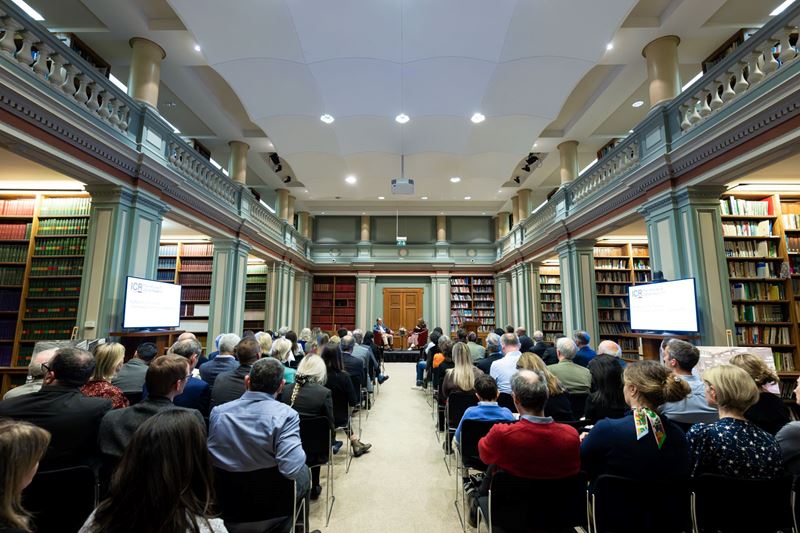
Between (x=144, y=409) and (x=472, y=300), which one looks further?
(x=472, y=300)

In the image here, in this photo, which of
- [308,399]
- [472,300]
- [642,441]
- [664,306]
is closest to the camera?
[642,441]

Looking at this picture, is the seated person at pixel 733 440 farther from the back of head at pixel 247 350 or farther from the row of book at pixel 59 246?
the row of book at pixel 59 246

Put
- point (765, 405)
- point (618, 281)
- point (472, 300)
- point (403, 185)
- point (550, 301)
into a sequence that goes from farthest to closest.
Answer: point (472, 300) → point (550, 301) → point (618, 281) → point (403, 185) → point (765, 405)

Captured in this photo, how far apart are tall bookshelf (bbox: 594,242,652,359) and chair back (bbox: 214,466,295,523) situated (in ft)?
26.2

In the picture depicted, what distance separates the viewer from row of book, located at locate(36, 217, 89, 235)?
546 cm

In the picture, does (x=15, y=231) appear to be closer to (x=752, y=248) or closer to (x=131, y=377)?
(x=131, y=377)

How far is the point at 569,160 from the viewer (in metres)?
8.35

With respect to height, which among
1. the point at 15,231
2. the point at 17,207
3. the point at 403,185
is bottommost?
the point at 15,231

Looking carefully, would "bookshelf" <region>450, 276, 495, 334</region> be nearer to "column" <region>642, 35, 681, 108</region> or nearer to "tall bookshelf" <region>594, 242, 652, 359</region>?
"tall bookshelf" <region>594, 242, 652, 359</region>

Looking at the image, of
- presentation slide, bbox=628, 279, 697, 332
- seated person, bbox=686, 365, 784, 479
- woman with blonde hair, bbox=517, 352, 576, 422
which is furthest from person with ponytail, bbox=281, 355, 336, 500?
presentation slide, bbox=628, 279, 697, 332

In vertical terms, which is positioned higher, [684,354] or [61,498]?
[684,354]

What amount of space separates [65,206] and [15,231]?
2.49 feet

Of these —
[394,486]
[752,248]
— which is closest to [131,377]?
[394,486]

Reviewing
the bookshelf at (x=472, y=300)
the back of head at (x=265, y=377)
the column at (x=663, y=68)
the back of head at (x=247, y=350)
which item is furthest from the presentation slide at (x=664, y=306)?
the bookshelf at (x=472, y=300)
